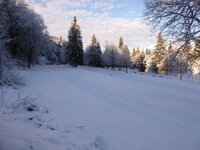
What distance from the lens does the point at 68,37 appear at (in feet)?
146

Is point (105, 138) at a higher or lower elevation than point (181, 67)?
lower

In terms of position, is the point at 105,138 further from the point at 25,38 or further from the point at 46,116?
the point at 25,38

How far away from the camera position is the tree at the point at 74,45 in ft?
141

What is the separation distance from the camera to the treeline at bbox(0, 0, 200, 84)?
9.90m

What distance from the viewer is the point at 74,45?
142 feet

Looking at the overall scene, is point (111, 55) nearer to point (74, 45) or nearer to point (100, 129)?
point (74, 45)

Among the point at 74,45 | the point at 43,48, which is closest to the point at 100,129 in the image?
the point at 43,48

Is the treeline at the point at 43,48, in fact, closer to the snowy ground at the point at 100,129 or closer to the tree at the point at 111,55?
the tree at the point at 111,55

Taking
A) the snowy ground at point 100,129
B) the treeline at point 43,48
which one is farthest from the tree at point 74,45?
the snowy ground at point 100,129

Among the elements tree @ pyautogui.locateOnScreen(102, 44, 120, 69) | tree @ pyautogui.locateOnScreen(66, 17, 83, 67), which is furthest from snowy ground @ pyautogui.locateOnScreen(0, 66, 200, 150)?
tree @ pyautogui.locateOnScreen(102, 44, 120, 69)

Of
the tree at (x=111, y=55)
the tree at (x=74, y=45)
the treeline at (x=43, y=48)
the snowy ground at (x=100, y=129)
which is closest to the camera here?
the snowy ground at (x=100, y=129)

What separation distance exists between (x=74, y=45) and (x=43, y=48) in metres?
9.54

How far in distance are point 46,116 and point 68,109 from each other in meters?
1.51

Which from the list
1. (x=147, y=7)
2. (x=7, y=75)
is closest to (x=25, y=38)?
(x=7, y=75)
